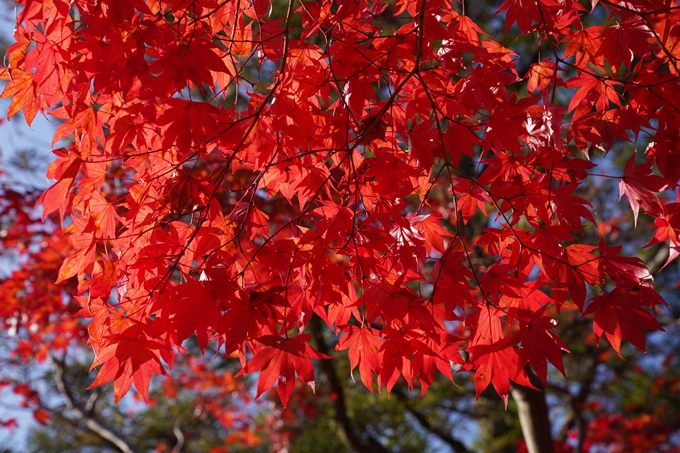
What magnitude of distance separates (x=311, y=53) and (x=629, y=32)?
1026mm

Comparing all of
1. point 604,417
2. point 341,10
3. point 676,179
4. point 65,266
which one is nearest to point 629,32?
point 676,179

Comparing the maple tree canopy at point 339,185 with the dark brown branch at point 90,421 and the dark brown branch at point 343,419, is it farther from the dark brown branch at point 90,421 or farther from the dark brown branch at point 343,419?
the dark brown branch at point 90,421

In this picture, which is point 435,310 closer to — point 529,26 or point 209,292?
point 209,292

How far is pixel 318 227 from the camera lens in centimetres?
161

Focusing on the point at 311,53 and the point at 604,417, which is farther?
the point at 604,417

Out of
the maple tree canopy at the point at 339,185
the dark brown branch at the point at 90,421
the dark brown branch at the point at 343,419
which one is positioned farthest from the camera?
the dark brown branch at the point at 90,421

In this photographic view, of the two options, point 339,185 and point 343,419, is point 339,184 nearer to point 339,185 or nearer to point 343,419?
point 339,185

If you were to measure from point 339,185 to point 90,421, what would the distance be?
392 cm

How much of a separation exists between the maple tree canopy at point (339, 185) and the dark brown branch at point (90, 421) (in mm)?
3199

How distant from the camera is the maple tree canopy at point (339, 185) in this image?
1.46 metres

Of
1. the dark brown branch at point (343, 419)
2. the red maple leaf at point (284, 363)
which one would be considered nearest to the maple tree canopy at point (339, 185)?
the red maple leaf at point (284, 363)

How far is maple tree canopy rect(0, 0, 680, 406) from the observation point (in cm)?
146

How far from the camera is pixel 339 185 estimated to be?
1906 millimetres

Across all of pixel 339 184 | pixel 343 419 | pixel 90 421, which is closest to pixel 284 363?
pixel 339 184
